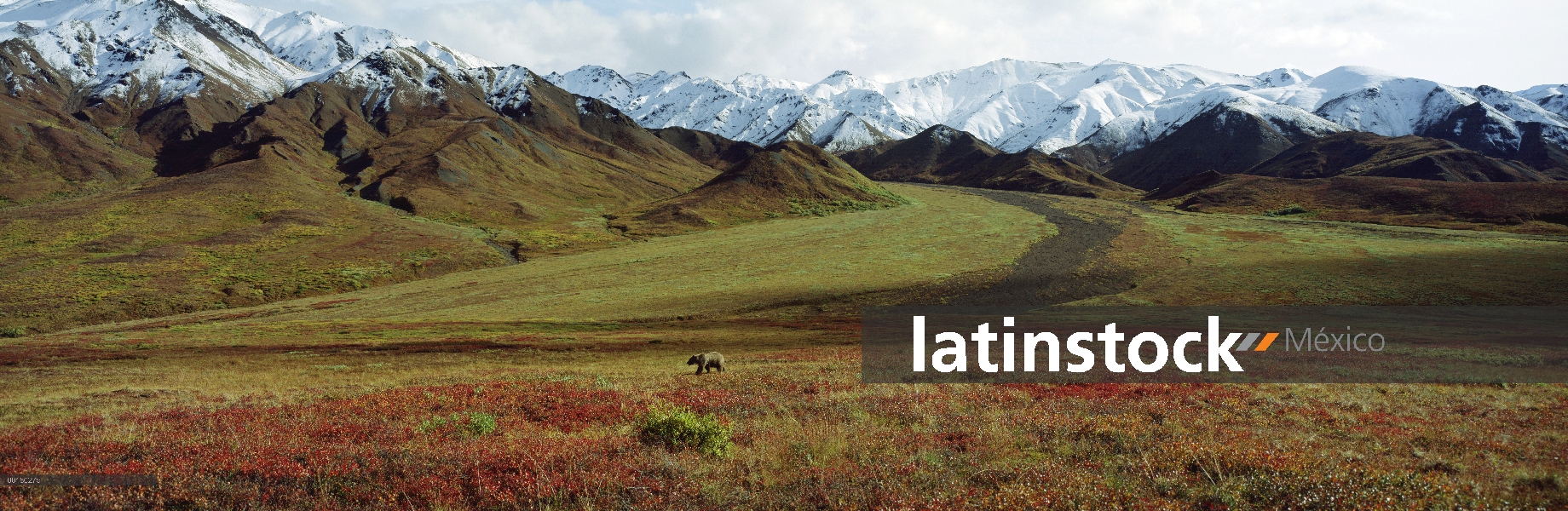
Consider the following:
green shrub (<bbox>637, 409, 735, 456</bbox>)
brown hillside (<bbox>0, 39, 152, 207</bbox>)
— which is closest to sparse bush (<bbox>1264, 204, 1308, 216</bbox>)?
green shrub (<bbox>637, 409, 735, 456</bbox>)

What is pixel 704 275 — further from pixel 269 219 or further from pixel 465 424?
pixel 269 219

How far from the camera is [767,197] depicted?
147750mm

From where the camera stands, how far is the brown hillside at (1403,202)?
102188 mm

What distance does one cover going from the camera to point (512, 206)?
14000 cm

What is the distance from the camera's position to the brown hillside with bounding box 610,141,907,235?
13062cm

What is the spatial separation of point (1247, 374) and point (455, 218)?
13533cm

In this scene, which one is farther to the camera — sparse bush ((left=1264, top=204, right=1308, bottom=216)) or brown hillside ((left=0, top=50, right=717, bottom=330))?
sparse bush ((left=1264, top=204, right=1308, bottom=216))

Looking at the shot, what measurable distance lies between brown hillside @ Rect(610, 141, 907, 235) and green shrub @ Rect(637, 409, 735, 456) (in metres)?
111

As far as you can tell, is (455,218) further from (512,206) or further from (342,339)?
(342,339)

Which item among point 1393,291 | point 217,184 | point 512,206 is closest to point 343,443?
point 1393,291

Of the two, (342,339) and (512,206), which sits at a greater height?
(512,206)

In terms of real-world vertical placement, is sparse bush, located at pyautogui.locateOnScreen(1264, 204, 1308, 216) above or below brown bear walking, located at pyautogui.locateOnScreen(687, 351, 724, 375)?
above

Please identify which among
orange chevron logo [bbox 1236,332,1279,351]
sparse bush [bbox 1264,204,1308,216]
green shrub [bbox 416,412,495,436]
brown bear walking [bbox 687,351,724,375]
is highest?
sparse bush [bbox 1264,204,1308,216]

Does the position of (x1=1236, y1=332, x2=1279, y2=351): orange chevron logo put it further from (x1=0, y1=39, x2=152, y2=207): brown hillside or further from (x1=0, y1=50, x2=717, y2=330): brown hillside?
(x1=0, y1=39, x2=152, y2=207): brown hillside
